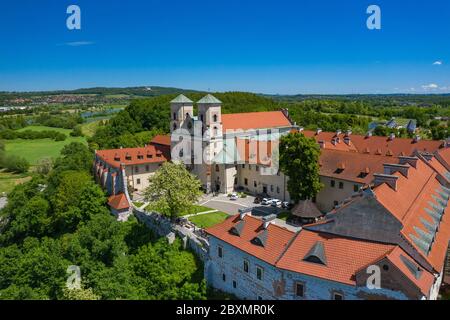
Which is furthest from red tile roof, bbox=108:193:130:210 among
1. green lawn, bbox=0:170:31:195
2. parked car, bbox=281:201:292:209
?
green lawn, bbox=0:170:31:195

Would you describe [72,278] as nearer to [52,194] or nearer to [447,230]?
[52,194]

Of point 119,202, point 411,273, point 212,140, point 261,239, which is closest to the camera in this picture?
point 411,273

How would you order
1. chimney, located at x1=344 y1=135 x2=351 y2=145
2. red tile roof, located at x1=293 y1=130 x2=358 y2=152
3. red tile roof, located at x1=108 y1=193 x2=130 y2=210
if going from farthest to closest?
chimney, located at x1=344 y1=135 x2=351 y2=145, red tile roof, located at x1=293 y1=130 x2=358 y2=152, red tile roof, located at x1=108 y1=193 x2=130 y2=210

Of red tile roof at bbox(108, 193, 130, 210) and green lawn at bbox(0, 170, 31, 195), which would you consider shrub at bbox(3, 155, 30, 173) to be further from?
red tile roof at bbox(108, 193, 130, 210)

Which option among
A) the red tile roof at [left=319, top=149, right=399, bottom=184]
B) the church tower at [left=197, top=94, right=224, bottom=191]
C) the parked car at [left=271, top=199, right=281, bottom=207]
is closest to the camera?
the red tile roof at [left=319, top=149, right=399, bottom=184]

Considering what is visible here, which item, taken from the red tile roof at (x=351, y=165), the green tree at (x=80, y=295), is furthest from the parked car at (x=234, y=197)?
the green tree at (x=80, y=295)

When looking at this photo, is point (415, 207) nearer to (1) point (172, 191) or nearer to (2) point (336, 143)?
(1) point (172, 191)

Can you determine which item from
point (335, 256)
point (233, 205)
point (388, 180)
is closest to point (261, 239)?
point (335, 256)
